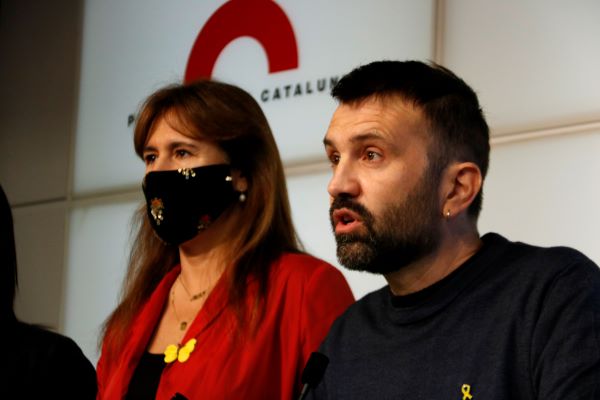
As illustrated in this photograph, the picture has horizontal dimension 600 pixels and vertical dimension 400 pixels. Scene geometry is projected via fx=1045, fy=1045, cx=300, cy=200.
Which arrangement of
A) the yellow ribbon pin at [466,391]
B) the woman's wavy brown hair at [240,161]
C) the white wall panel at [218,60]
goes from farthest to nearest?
the white wall panel at [218,60] → the woman's wavy brown hair at [240,161] → the yellow ribbon pin at [466,391]

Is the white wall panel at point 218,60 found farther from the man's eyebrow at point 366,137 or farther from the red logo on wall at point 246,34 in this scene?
the man's eyebrow at point 366,137

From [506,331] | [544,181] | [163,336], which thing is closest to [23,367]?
[163,336]

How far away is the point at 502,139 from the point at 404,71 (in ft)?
3.14

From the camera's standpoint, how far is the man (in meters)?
1.91

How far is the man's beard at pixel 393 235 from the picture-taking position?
211 cm

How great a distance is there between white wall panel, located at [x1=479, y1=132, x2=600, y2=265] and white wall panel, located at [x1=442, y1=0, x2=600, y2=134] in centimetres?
8

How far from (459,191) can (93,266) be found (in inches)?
103

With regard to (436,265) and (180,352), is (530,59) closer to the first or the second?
(436,265)

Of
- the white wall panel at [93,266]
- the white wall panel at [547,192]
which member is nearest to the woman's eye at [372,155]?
the white wall panel at [547,192]

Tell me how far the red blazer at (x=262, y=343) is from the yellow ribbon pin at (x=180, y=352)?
0.04ft

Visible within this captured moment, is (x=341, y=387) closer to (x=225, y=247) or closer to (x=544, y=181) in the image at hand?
(x=225, y=247)

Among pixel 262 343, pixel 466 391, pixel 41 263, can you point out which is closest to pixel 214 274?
pixel 262 343

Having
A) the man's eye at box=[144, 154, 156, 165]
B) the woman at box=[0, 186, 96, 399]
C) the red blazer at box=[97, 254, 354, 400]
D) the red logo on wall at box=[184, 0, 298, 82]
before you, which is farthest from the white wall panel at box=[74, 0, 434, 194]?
the woman at box=[0, 186, 96, 399]

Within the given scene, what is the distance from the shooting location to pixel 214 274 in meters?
2.77
